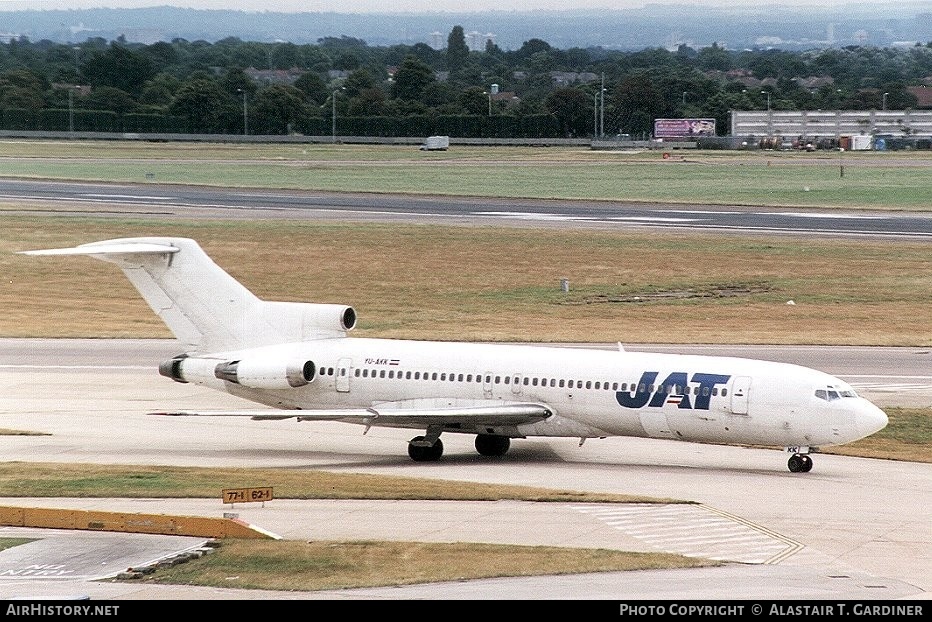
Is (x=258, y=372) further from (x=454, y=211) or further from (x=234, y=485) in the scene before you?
(x=454, y=211)

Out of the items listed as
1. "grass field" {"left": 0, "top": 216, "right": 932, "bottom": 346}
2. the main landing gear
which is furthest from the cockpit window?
"grass field" {"left": 0, "top": 216, "right": 932, "bottom": 346}

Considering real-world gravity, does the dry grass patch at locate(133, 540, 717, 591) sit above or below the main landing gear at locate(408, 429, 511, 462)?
above

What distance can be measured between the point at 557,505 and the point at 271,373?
1175 centimetres

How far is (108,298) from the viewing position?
74.8 meters

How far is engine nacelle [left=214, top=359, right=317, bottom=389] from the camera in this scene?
4172 cm

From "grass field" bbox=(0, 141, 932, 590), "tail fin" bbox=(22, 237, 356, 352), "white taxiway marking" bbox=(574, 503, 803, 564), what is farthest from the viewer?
"tail fin" bbox=(22, 237, 356, 352)

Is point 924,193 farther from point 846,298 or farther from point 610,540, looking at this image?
point 610,540

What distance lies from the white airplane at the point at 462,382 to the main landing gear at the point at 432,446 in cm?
4

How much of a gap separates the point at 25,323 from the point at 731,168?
106 meters

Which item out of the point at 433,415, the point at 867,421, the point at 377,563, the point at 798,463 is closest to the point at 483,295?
the point at 433,415

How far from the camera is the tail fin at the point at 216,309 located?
141 ft

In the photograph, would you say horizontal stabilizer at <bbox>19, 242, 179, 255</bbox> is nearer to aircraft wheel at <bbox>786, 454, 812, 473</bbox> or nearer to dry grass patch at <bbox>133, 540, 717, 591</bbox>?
dry grass patch at <bbox>133, 540, 717, 591</bbox>

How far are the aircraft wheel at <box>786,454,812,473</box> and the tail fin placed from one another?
44.3ft
